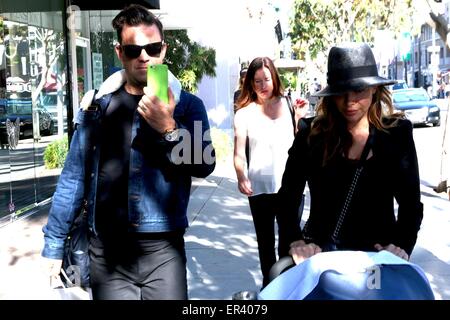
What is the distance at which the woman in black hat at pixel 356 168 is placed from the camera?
8.80 feet

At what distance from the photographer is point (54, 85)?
482 inches

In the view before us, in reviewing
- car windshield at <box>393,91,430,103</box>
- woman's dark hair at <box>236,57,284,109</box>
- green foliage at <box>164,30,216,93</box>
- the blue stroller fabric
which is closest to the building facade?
green foliage at <box>164,30,216,93</box>

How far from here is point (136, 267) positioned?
2.86 metres

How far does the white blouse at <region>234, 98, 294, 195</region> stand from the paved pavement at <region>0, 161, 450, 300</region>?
115 centimetres

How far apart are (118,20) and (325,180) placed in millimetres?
1086

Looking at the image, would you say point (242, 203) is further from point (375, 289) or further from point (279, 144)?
point (375, 289)

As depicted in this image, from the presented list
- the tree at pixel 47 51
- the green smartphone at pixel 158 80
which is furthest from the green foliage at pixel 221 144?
the green smartphone at pixel 158 80

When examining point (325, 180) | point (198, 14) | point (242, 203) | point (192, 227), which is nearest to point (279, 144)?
point (325, 180)

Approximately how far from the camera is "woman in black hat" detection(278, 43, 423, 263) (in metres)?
2.68

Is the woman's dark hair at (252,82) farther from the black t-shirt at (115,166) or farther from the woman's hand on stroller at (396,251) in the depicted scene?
the woman's hand on stroller at (396,251)

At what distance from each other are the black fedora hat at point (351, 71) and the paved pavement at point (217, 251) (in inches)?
98.7

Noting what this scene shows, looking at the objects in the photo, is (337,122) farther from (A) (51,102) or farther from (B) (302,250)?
(A) (51,102)

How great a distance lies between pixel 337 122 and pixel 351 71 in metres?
0.22

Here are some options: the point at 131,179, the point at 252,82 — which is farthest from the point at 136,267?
the point at 252,82
